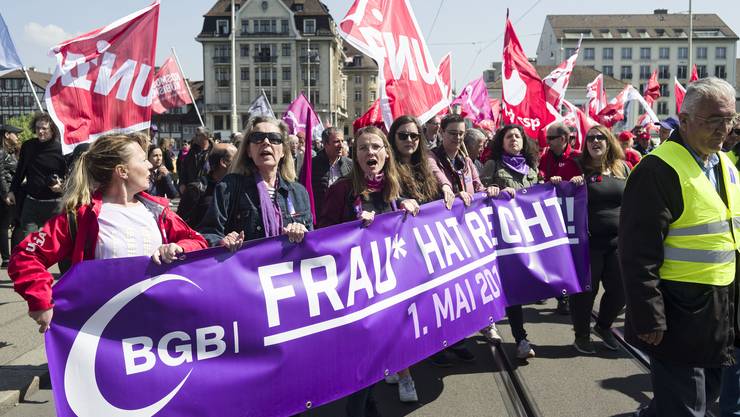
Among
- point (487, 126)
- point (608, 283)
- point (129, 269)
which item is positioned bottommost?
point (608, 283)

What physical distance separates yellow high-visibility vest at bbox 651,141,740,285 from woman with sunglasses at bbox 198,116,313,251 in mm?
1806

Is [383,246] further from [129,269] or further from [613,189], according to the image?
[613,189]

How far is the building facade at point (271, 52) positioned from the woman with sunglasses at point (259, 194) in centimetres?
8023

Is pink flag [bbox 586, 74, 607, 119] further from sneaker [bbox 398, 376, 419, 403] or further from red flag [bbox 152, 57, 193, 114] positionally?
sneaker [bbox 398, 376, 419, 403]

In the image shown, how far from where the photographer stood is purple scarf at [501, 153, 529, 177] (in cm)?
598

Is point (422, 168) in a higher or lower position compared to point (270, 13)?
lower

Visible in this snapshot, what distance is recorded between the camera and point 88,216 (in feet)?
10.5

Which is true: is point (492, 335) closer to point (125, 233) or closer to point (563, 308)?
point (563, 308)

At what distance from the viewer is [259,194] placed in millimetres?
3734

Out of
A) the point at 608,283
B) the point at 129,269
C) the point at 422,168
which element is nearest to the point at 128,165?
the point at 129,269

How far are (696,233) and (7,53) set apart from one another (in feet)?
24.8

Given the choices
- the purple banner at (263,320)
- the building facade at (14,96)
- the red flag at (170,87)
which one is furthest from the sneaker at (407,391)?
the building facade at (14,96)

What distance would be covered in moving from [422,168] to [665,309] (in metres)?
2.17

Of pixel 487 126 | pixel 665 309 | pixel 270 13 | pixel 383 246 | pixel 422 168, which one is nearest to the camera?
pixel 665 309
